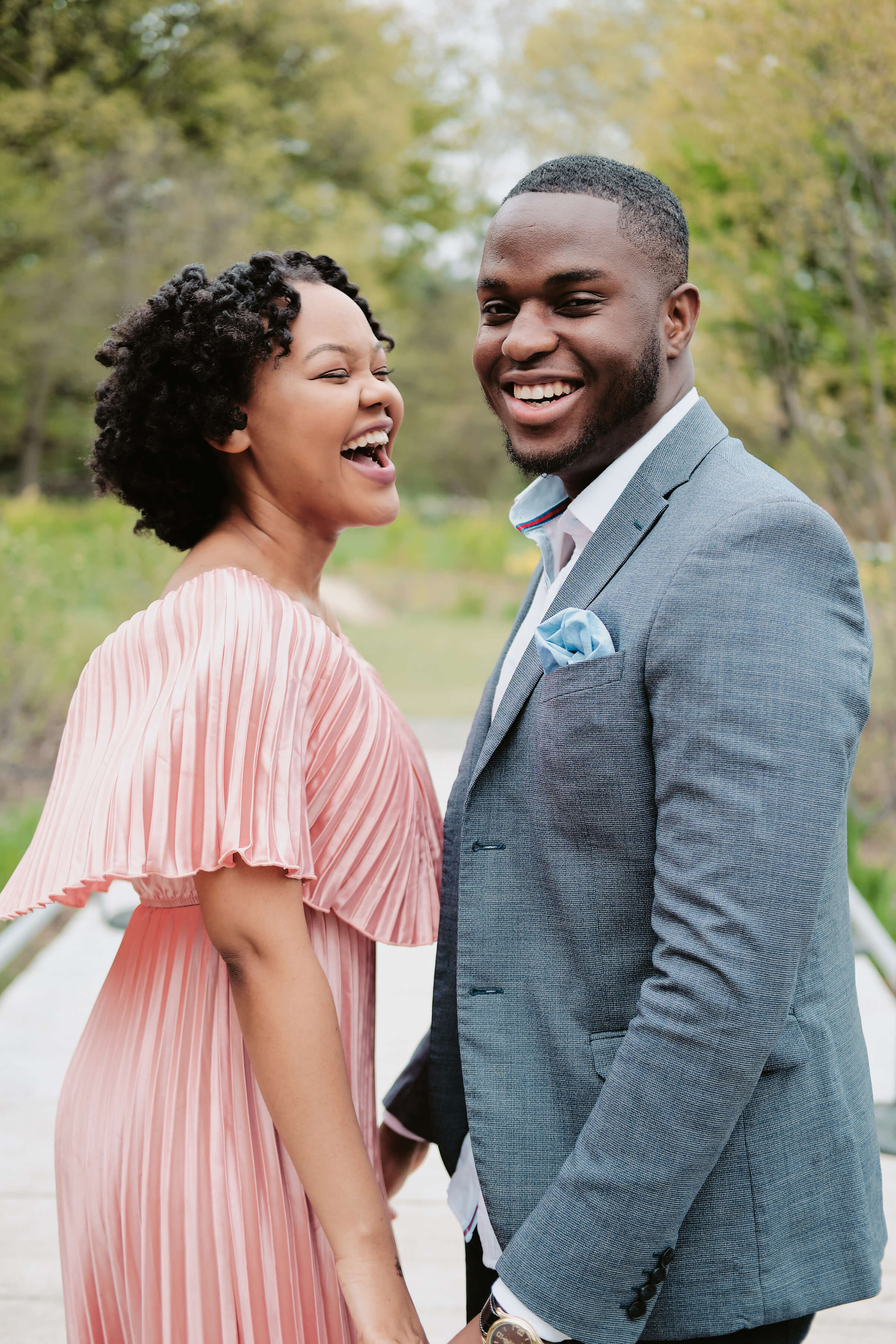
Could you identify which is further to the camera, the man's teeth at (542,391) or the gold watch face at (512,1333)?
the man's teeth at (542,391)

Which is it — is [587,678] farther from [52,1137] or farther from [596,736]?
[52,1137]

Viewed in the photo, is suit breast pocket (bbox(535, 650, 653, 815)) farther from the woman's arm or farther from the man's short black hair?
the man's short black hair

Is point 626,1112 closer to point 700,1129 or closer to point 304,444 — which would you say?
point 700,1129

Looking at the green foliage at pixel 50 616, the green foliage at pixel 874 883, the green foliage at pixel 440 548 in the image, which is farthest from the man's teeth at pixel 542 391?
the green foliage at pixel 440 548

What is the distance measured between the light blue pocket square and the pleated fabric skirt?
59cm

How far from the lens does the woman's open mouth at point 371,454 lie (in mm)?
1887

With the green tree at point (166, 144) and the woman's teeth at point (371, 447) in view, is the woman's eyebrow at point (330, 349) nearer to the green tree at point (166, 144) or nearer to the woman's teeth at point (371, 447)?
the woman's teeth at point (371, 447)

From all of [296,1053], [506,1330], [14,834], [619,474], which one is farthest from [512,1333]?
[14,834]

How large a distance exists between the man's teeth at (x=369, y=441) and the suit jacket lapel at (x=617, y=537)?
483mm

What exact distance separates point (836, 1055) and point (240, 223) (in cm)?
1318

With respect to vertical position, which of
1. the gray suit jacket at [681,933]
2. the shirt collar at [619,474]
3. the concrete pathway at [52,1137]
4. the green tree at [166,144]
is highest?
the green tree at [166,144]

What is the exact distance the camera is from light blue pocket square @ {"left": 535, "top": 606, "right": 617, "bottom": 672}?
1.42m

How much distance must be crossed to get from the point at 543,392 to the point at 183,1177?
122 cm

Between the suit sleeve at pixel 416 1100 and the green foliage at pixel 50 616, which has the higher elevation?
the green foliage at pixel 50 616
